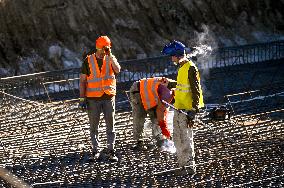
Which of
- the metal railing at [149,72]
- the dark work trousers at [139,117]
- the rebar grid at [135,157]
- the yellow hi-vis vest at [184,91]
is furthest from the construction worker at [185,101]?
A: the metal railing at [149,72]

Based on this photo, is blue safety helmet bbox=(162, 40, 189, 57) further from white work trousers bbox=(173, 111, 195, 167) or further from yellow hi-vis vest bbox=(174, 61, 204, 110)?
white work trousers bbox=(173, 111, 195, 167)

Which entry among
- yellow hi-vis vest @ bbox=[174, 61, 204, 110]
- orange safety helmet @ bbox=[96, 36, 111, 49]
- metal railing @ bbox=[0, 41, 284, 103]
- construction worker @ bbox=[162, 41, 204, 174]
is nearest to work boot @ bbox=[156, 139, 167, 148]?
construction worker @ bbox=[162, 41, 204, 174]

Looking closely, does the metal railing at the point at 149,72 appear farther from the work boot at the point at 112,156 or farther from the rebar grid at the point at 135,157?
the work boot at the point at 112,156

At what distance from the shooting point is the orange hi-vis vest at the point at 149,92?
9.20 metres

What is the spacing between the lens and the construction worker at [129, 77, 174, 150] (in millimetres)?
9195

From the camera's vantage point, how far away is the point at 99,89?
8805mm

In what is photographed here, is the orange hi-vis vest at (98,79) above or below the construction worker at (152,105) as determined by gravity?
above

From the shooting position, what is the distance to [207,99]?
14.6 m

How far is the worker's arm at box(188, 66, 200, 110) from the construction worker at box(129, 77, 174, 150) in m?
1.21

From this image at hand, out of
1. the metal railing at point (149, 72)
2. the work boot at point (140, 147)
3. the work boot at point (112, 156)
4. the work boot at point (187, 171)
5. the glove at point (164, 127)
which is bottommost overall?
the work boot at point (187, 171)

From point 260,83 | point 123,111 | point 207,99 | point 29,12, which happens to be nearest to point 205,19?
point 29,12

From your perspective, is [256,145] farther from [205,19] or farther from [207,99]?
[205,19]

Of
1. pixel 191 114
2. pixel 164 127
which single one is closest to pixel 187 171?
pixel 191 114

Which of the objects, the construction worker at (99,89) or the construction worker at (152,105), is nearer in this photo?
the construction worker at (99,89)
